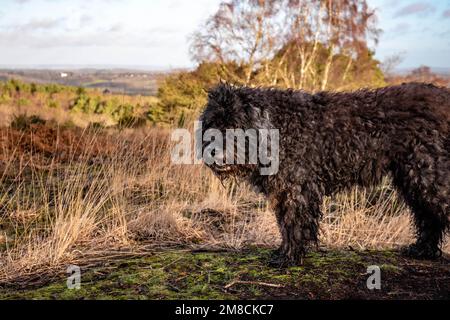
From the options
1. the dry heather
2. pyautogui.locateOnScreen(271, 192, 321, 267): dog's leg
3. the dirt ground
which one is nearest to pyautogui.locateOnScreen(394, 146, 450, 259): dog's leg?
the dirt ground

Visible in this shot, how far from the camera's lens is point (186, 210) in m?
6.44

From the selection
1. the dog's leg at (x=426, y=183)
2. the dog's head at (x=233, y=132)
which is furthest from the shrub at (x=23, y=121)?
the dog's leg at (x=426, y=183)

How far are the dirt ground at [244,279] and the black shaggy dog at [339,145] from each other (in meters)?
0.33

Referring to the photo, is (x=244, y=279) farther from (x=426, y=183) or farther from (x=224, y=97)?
(x=426, y=183)

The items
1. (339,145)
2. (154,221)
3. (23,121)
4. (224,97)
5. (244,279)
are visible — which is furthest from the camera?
(23,121)

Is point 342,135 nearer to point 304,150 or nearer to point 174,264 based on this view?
point 304,150

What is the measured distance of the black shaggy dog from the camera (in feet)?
13.3

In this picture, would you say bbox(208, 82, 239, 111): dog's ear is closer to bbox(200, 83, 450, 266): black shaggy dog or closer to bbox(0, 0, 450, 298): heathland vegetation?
bbox(200, 83, 450, 266): black shaggy dog

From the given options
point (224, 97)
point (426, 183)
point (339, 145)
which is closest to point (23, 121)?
point (224, 97)

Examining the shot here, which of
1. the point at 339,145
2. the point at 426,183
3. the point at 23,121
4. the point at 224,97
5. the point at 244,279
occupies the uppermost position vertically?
the point at 224,97

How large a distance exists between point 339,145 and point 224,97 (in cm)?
116

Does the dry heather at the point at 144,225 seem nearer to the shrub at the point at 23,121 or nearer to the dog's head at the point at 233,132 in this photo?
the dog's head at the point at 233,132

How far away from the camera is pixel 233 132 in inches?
165
